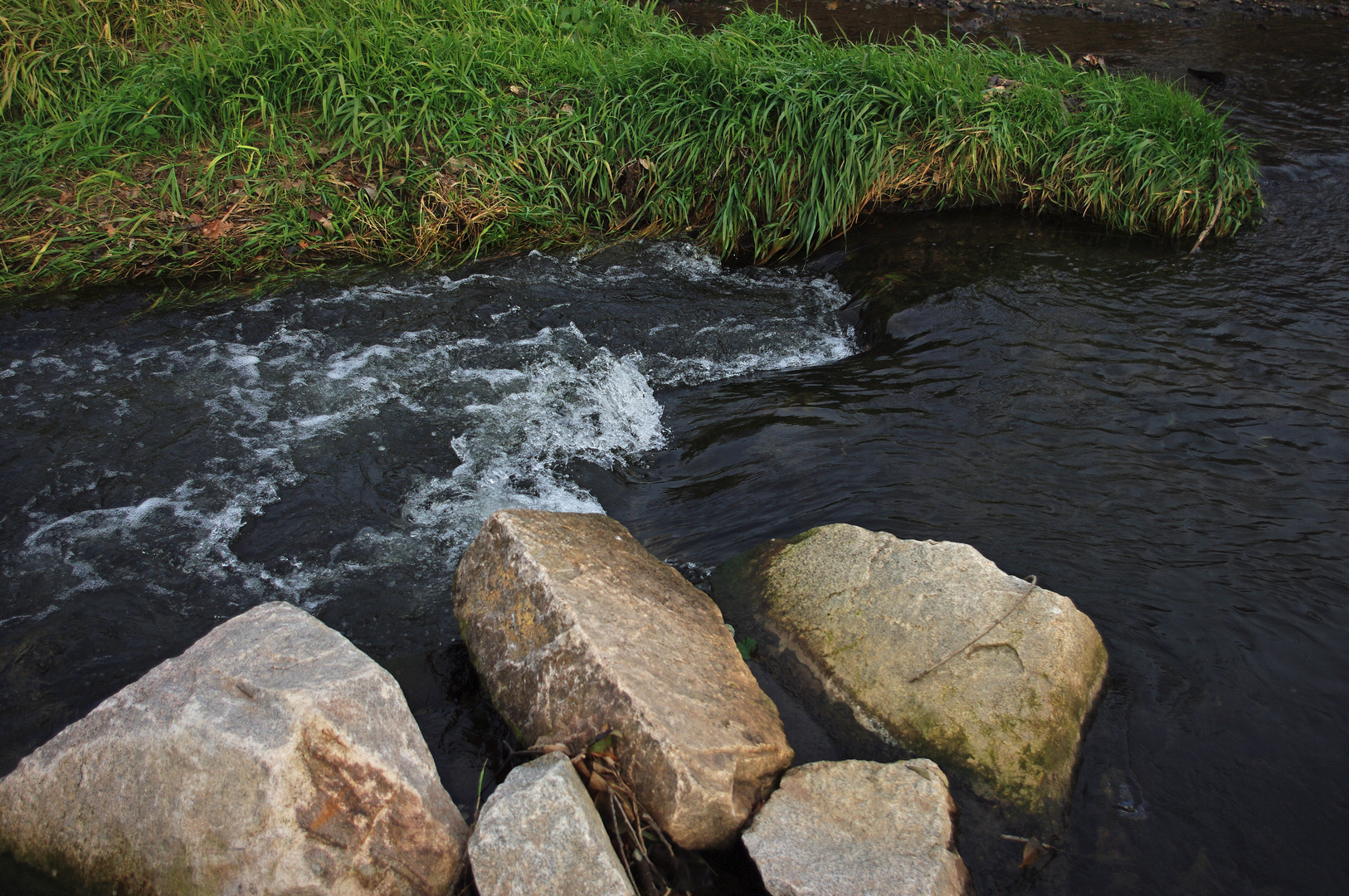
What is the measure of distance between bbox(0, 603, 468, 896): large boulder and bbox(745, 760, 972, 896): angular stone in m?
0.84

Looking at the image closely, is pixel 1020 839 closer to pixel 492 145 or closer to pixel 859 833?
pixel 859 833

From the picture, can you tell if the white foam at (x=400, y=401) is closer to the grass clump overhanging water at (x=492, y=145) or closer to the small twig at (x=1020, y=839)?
the grass clump overhanging water at (x=492, y=145)

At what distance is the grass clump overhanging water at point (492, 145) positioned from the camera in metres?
5.46

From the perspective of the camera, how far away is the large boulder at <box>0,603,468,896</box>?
1.97 meters

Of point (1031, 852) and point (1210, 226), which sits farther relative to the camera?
point (1210, 226)

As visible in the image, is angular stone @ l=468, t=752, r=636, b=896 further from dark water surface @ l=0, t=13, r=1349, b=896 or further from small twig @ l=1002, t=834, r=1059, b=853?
small twig @ l=1002, t=834, r=1059, b=853

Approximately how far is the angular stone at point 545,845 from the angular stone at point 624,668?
0.22 m

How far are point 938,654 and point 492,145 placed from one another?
4.68m

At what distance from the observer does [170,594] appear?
3.10 metres

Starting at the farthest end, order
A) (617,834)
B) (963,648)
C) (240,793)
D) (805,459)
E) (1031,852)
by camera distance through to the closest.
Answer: (805,459) → (963,648) → (1031,852) → (617,834) → (240,793)

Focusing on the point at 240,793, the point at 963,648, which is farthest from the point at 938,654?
the point at 240,793

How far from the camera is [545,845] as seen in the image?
6.57 ft

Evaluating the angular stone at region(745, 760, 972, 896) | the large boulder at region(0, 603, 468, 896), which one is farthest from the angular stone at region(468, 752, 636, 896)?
the angular stone at region(745, 760, 972, 896)

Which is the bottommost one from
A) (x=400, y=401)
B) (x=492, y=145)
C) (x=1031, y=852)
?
(x=1031, y=852)
